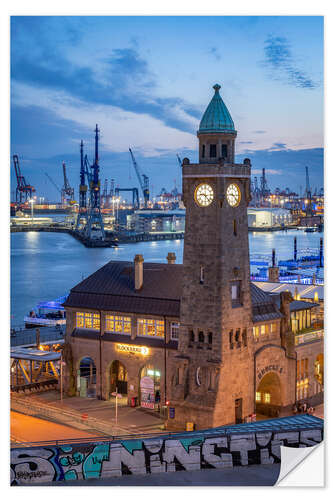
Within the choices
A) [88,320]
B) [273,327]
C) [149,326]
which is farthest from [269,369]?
[88,320]

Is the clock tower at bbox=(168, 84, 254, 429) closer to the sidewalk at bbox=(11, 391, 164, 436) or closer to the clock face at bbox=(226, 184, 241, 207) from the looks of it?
the clock face at bbox=(226, 184, 241, 207)

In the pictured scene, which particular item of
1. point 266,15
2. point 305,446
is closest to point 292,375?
point 305,446

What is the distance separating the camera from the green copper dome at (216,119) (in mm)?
34094

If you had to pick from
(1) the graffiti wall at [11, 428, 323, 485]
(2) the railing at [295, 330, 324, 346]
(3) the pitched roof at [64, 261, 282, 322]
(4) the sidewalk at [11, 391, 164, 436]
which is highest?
(3) the pitched roof at [64, 261, 282, 322]

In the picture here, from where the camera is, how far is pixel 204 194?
1345 inches

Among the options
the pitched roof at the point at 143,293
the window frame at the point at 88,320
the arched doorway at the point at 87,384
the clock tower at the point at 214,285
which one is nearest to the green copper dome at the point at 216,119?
the clock tower at the point at 214,285

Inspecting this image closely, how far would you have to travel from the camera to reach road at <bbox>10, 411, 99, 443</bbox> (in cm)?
3341

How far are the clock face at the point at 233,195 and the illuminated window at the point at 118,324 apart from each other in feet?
29.7

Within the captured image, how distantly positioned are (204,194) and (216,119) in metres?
3.25

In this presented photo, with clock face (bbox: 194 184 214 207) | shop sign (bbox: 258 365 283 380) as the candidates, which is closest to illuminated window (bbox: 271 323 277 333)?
shop sign (bbox: 258 365 283 380)

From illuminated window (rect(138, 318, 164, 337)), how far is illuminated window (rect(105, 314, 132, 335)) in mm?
675

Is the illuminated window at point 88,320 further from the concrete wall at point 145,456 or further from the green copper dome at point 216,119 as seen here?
the concrete wall at point 145,456

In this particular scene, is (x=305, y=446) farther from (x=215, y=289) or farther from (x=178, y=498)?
(x=215, y=289)

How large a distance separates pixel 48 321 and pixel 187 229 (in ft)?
148
